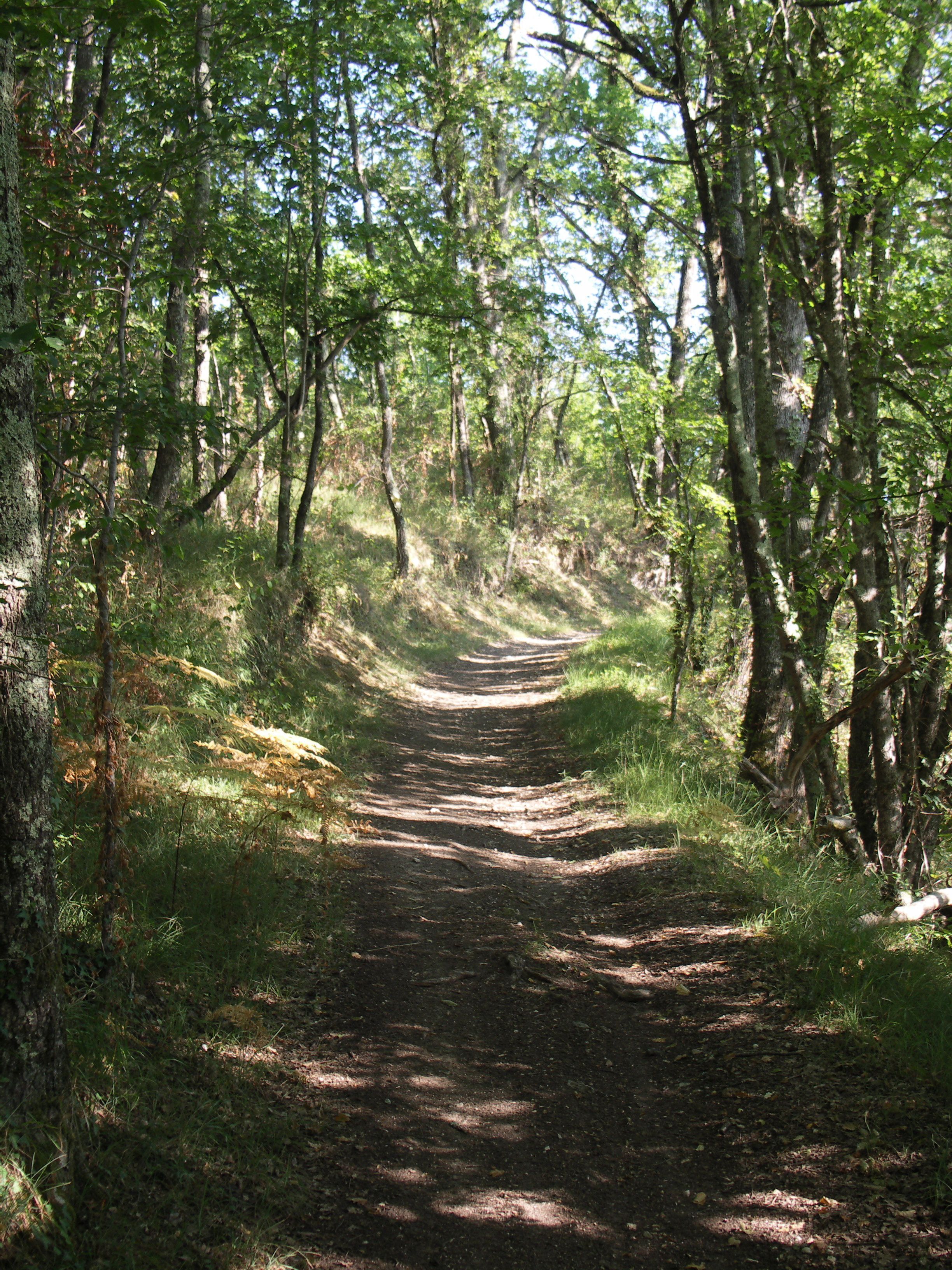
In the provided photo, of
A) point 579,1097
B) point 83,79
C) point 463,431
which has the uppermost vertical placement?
point 463,431

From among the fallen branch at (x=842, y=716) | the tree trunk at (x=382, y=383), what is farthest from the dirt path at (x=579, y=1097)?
the tree trunk at (x=382, y=383)

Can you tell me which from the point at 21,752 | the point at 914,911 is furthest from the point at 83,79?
the point at 914,911

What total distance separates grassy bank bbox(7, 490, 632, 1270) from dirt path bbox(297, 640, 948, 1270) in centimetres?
26

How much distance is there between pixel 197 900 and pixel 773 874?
3734 millimetres

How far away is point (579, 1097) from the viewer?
3695 mm

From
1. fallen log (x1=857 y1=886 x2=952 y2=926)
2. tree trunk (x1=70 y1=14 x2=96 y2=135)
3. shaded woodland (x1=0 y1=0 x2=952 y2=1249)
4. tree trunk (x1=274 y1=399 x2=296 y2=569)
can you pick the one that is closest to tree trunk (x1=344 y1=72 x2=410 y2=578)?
shaded woodland (x1=0 y1=0 x2=952 y2=1249)

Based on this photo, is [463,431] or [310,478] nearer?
[310,478]

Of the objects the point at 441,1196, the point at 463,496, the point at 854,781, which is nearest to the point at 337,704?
the point at 854,781

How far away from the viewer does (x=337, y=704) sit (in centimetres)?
1000

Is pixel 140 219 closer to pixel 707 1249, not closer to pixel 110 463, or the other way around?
pixel 110 463

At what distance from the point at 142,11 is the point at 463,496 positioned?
73.6 feet

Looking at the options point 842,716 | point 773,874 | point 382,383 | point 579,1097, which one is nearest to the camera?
point 579,1097

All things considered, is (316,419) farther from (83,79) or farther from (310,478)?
(83,79)

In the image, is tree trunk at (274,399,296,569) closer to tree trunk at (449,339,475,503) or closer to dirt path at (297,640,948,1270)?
dirt path at (297,640,948,1270)
